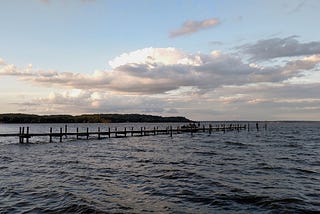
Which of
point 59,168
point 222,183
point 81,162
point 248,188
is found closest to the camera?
point 248,188

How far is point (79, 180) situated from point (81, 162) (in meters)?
8.27

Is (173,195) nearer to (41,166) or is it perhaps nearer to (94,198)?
(94,198)

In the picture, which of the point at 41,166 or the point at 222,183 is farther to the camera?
the point at 41,166

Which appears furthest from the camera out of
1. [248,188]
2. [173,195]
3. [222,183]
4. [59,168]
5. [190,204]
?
[59,168]

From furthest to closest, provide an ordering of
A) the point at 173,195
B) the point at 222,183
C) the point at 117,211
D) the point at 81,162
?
the point at 81,162 → the point at 222,183 → the point at 173,195 → the point at 117,211

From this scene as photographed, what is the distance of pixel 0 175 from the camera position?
2019cm

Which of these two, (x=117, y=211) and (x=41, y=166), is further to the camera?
(x=41, y=166)

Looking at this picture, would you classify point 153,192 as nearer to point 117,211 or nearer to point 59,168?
point 117,211

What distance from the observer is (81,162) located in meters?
26.9

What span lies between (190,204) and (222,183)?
185 inches

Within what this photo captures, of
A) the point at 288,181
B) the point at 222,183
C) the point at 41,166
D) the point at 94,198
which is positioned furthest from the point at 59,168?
the point at 288,181

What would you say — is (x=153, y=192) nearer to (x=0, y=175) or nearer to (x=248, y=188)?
(x=248, y=188)

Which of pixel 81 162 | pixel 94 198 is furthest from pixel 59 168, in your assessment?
pixel 94 198

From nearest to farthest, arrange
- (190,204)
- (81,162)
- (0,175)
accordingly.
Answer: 1. (190,204)
2. (0,175)
3. (81,162)
